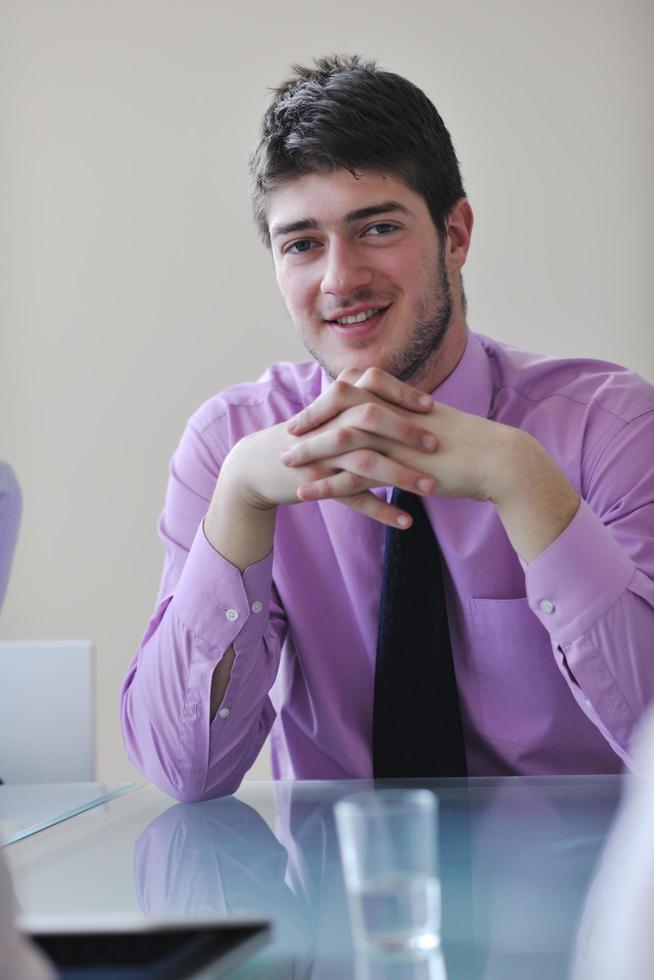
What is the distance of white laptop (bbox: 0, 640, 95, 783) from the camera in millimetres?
1772

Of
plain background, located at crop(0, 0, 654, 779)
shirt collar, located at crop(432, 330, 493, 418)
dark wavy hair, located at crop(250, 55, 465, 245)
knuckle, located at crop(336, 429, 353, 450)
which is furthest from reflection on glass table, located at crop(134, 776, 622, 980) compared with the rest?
plain background, located at crop(0, 0, 654, 779)

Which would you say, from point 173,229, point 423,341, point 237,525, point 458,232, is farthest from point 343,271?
point 173,229

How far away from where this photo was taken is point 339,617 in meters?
1.50

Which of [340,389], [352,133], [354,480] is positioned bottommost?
[354,480]

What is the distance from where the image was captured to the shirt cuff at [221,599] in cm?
133

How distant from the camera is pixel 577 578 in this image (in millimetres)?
1218

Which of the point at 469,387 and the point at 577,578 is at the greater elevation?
the point at 469,387

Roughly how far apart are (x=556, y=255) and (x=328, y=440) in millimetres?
2121

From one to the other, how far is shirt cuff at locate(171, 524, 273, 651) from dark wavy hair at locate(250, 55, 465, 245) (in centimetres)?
54

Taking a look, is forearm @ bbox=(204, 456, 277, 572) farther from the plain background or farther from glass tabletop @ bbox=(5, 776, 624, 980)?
the plain background

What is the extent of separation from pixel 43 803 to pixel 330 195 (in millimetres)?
834

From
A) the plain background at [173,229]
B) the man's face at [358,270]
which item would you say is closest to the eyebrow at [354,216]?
the man's face at [358,270]

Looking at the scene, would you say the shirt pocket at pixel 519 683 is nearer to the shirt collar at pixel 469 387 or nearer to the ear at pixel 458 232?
the shirt collar at pixel 469 387

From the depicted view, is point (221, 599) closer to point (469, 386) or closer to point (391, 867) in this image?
point (469, 386)
